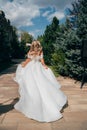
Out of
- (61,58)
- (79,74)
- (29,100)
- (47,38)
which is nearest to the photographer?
(29,100)

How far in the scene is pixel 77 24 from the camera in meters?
15.0

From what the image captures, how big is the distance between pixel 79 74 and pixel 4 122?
8.39 meters

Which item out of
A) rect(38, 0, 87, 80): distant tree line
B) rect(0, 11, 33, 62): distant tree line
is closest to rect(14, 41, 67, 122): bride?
rect(38, 0, 87, 80): distant tree line

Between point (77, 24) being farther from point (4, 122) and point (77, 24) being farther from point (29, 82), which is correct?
point (4, 122)

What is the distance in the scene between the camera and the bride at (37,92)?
6.99 meters

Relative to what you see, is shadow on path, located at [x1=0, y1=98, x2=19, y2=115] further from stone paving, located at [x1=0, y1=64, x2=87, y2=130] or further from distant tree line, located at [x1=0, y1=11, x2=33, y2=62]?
distant tree line, located at [x1=0, y1=11, x2=33, y2=62]

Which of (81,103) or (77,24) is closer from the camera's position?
(81,103)

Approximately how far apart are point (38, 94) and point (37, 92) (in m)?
0.07

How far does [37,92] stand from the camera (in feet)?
24.1

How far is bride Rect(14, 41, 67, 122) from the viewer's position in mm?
6992

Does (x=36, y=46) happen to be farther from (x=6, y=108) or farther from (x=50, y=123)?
(x=50, y=123)

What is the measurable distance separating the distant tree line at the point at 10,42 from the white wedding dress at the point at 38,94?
1564 cm

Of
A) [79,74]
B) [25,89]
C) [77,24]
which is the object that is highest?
[77,24]

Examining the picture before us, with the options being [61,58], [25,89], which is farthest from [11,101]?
[61,58]
